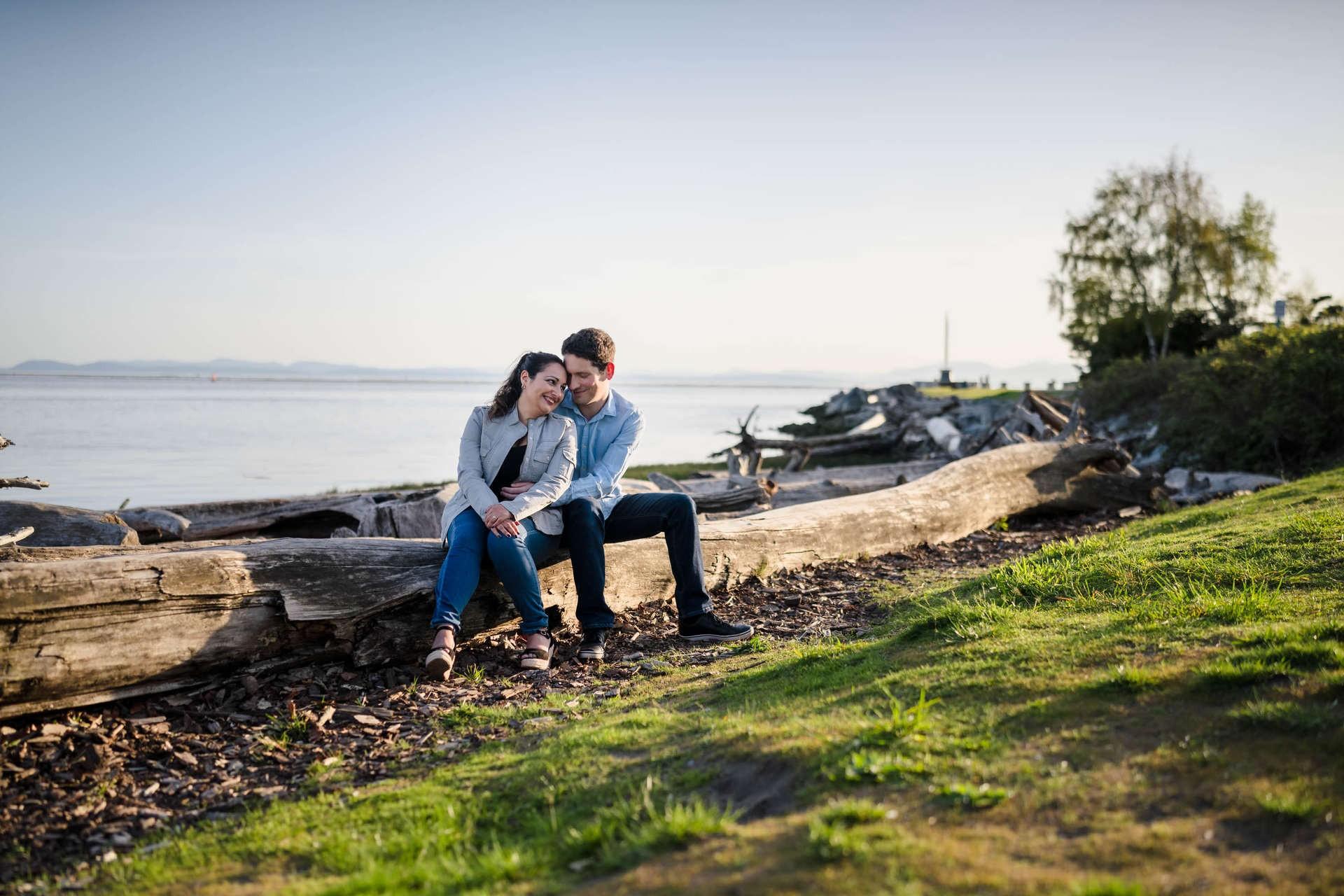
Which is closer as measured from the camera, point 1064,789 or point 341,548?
point 1064,789

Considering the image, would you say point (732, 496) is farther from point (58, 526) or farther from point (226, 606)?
point (58, 526)

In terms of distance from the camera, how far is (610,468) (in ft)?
23.1

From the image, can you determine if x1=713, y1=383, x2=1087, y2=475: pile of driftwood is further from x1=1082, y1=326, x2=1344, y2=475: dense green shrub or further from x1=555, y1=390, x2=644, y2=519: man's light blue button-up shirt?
x1=555, y1=390, x2=644, y2=519: man's light blue button-up shirt

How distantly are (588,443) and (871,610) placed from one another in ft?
9.33

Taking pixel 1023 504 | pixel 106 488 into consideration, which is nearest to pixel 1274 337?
pixel 1023 504

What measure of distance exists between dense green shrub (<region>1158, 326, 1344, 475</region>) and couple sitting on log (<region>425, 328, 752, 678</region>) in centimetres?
1264

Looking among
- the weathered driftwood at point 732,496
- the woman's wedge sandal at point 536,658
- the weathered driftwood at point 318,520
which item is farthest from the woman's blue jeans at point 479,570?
the weathered driftwood at point 732,496

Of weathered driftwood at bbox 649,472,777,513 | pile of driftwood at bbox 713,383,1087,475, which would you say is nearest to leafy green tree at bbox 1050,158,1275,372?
pile of driftwood at bbox 713,383,1087,475

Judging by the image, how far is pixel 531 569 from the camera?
6.25 metres

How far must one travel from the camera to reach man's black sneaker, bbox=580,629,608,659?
634 centimetres

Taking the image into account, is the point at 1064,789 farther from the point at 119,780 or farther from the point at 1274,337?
the point at 1274,337

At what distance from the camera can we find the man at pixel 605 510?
6605 millimetres

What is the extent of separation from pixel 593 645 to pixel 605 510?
3.75 feet

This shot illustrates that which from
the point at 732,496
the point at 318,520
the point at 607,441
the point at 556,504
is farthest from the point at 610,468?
the point at 318,520
